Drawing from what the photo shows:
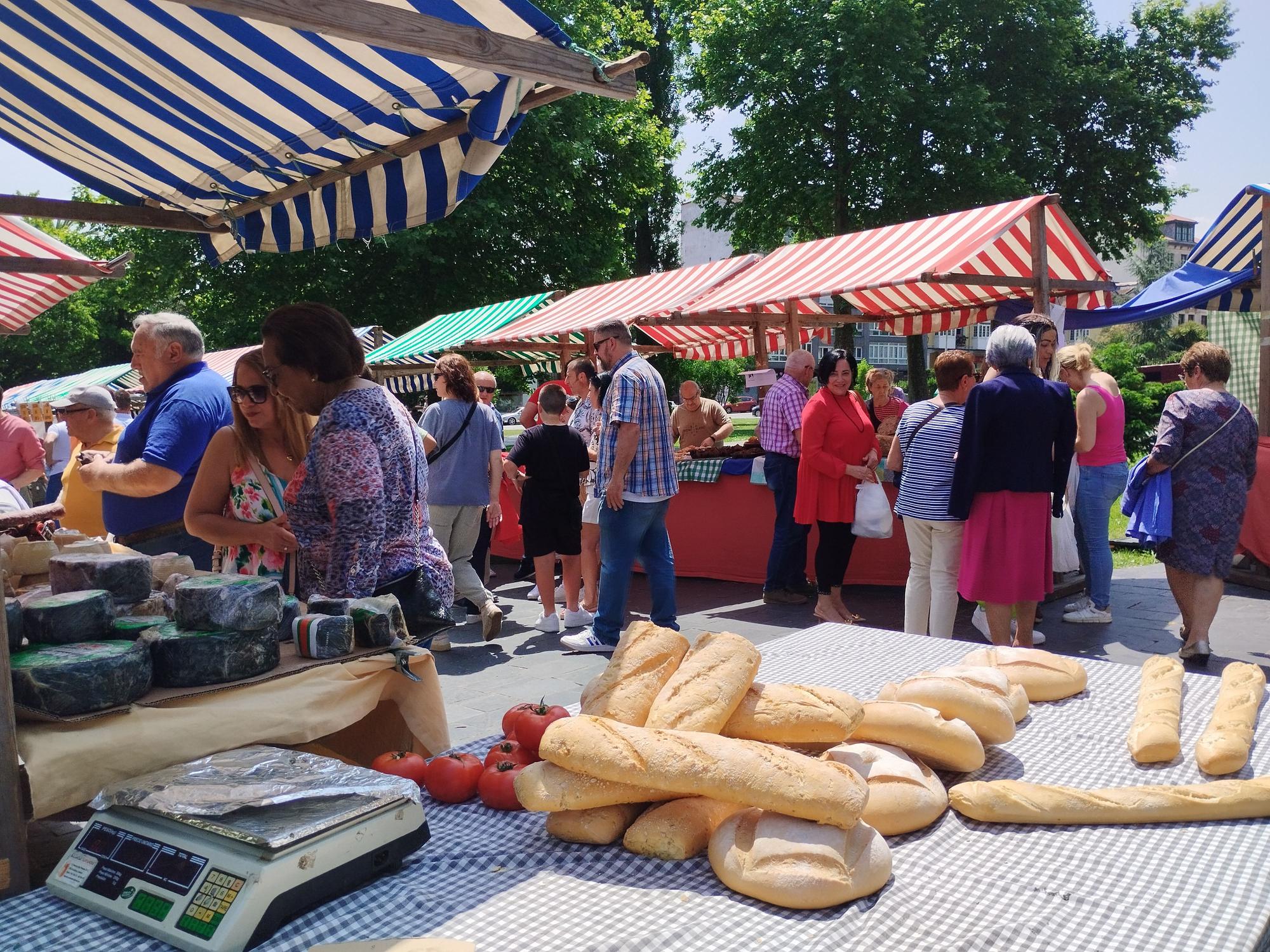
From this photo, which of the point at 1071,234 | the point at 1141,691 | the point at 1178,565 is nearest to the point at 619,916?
the point at 1141,691

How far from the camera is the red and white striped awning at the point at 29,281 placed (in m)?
4.96

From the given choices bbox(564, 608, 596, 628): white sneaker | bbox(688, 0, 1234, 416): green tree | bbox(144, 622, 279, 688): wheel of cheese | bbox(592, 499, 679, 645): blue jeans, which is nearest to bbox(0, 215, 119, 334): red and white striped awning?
bbox(592, 499, 679, 645): blue jeans

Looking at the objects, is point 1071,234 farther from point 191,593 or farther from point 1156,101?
point 1156,101

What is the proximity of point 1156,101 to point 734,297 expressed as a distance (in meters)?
18.7

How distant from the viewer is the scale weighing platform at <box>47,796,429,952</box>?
1375 millimetres

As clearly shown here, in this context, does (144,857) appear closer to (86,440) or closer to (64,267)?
(64,267)

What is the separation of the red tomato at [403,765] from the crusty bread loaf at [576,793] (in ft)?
1.26

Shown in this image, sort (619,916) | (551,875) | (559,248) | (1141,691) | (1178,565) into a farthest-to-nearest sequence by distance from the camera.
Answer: (559,248)
(1178,565)
(1141,691)
(551,875)
(619,916)

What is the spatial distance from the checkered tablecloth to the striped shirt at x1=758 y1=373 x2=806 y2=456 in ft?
17.5

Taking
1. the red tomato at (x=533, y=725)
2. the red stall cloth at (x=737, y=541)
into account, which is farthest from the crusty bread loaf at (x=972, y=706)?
the red stall cloth at (x=737, y=541)

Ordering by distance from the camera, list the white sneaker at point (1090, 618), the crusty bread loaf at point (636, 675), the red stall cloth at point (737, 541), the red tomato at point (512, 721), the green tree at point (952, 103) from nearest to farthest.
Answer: the crusty bread loaf at point (636, 675), the red tomato at point (512, 721), the white sneaker at point (1090, 618), the red stall cloth at point (737, 541), the green tree at point (952, 103)

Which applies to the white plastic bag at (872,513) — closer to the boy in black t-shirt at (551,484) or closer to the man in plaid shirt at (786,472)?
the man in plaid shirt at (786,472)

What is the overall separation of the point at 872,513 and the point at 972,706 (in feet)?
14.1

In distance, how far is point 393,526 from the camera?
260cm
